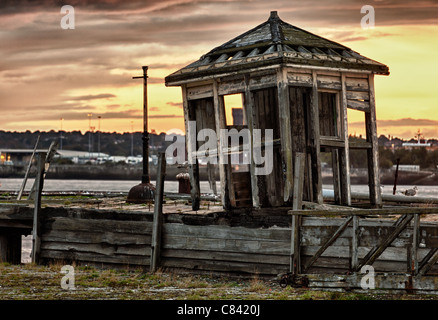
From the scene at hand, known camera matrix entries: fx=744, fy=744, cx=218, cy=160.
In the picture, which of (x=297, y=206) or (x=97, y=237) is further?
(x=97, y=237)

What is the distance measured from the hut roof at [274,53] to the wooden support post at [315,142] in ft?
2.40

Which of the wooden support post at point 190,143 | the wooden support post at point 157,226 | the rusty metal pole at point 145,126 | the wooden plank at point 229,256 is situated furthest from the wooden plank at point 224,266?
the rusty metal pole at point 145,126

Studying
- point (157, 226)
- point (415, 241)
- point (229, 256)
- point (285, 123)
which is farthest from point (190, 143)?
point (415, 241)

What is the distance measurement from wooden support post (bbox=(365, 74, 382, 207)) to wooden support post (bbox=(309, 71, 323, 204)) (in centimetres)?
174

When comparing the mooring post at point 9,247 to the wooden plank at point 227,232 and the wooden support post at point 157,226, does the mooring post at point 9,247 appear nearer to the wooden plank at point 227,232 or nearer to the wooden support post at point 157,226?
the wooden support post at point 157,226

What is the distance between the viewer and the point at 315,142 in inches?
687

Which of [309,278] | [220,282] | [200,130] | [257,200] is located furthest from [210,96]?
[309,278]

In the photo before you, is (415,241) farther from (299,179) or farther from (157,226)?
(157,226)

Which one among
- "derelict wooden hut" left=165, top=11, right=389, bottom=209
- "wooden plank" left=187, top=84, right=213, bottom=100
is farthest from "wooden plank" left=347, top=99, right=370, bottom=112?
"wooden plank" left=187, top=84, right=213, bottom=100

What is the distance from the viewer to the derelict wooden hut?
1709 centimetres

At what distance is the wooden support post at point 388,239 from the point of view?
1350 centimetres

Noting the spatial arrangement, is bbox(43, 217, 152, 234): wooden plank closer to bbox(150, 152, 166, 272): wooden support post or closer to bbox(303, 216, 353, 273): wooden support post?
bbox(150, 152, 166, 272): wooden support post

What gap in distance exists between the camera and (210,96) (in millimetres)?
18438

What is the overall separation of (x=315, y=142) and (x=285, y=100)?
138 centimetres
